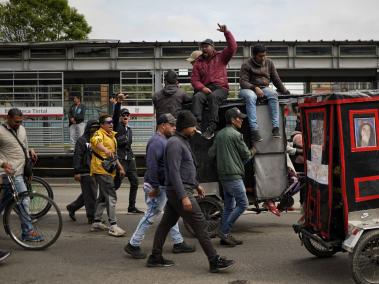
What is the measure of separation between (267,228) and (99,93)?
9.77 meters

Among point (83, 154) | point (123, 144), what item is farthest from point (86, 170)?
point (123, 144)

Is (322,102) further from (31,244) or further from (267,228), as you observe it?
(31,244)

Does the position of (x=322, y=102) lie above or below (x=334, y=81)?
below

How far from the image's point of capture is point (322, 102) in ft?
17.3

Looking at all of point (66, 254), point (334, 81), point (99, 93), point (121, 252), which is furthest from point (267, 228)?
point (334, 81)

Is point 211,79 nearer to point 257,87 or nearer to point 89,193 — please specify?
point 257,87

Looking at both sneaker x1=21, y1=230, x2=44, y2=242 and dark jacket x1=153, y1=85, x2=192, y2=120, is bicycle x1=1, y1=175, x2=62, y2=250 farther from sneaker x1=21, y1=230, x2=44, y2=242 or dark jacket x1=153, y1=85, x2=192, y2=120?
dark jacket x1=153, y1=85, x2=192, y2=120

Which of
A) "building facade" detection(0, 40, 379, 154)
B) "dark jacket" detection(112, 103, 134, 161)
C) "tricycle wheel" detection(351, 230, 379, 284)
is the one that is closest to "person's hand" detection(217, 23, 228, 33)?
"dark jacket" detection(112, 103, 134, 161)

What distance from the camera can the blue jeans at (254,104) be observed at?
7559 millimetres

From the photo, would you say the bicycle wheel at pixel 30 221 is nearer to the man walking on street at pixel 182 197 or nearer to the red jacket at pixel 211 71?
the man walking on street at pixel 182 197

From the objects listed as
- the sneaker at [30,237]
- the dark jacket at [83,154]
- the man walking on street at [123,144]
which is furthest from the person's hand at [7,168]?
the man walking on street at [123,144]

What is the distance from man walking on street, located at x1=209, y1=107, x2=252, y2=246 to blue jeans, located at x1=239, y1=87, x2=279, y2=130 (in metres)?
→ 0.59

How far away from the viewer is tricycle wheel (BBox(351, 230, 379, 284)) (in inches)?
197

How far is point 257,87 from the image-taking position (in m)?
7.77
